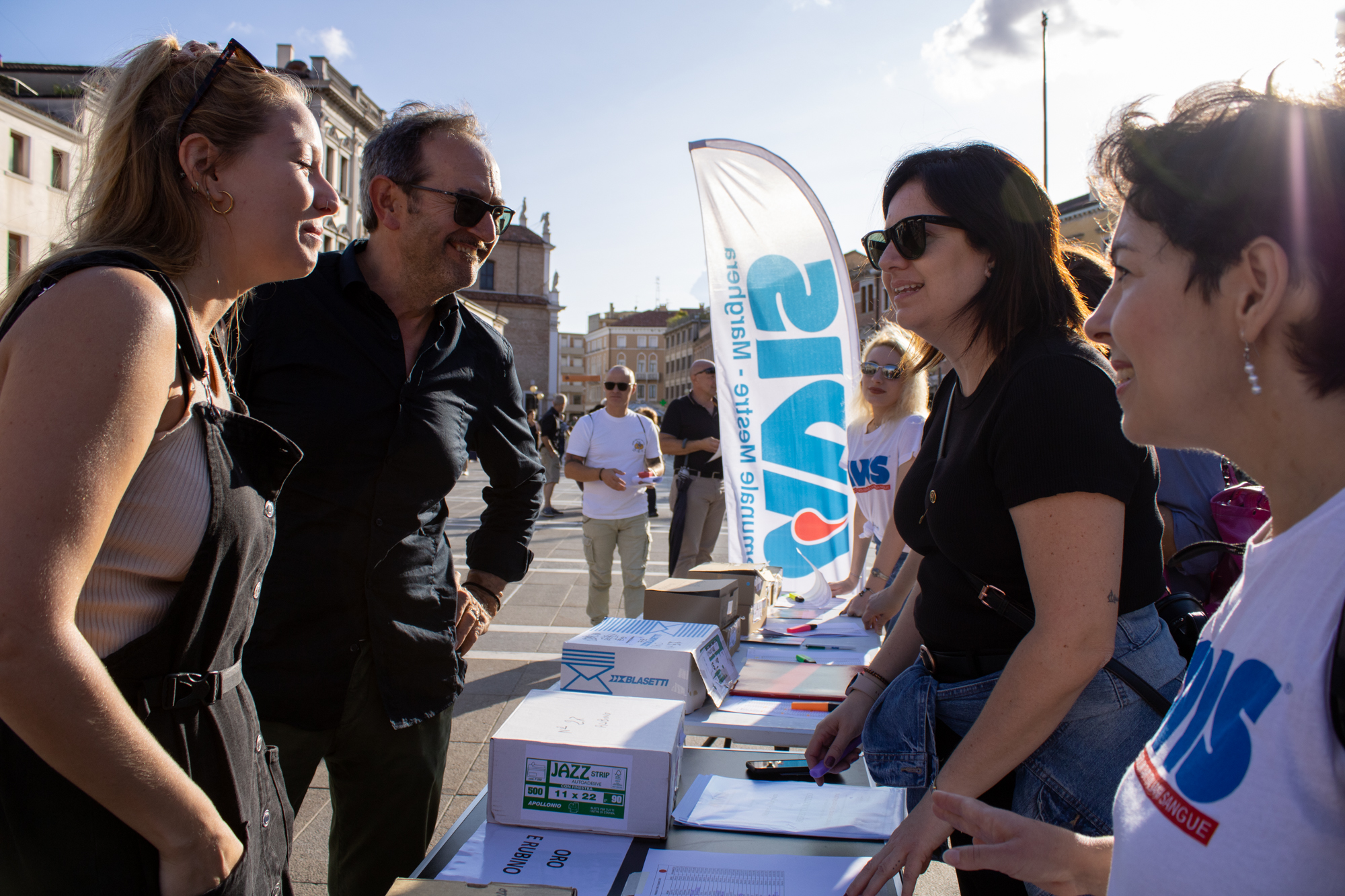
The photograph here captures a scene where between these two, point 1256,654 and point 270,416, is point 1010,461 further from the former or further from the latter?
point 270,416

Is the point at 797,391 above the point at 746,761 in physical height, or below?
above

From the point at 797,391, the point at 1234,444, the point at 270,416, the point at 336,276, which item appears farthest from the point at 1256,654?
the point at 797,391

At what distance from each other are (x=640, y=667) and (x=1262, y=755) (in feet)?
5.60

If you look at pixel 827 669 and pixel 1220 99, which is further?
pixel 827 669

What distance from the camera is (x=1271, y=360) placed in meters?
0.77

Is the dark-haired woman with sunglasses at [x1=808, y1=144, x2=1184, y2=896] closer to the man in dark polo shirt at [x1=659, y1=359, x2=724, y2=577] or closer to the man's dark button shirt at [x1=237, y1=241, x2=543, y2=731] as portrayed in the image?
the man's dark button shirt at [x1=237, y1=241, x2=543, y2=731]

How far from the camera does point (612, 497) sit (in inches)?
245

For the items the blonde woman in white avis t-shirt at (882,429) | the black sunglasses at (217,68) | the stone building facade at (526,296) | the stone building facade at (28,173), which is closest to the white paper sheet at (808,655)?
the blonde woman in white avis t-shirt at (882,429)

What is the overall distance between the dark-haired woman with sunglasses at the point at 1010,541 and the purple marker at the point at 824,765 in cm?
16

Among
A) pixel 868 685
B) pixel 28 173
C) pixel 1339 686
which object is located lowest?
pixel 868 685

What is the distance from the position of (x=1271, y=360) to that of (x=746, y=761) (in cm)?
157

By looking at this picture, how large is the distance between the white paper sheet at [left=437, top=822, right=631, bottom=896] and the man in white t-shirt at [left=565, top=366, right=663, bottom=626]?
4.21 metres

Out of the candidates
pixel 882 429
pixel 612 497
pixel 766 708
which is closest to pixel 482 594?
pixel 766 708

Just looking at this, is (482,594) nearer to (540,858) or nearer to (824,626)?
(540,858)
